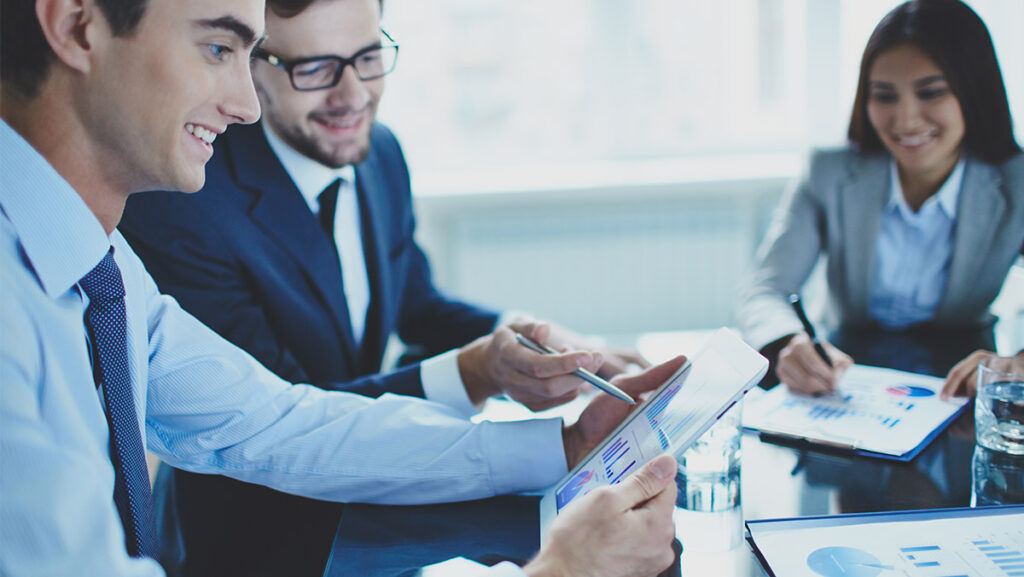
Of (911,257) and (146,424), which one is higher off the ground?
(146,424)

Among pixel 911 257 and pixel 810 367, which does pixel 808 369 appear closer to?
pixel 810 367

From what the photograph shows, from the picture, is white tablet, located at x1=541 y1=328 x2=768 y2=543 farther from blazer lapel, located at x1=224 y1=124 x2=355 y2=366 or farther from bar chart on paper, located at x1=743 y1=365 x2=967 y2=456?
blazer lapel, located at x1=224 y1=124 x2=355 y2=366

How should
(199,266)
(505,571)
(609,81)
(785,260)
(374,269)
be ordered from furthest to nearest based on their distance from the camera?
1. (609,81)
2. (785,260)
3. (374,269)
4. (199,266)
5. (505,571)

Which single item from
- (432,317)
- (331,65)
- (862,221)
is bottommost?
(432,317)

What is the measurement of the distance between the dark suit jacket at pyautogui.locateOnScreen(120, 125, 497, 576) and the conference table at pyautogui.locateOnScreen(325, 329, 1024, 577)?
0.13 metres

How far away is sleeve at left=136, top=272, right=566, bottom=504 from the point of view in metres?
1.09

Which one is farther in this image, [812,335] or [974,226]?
[974,226]

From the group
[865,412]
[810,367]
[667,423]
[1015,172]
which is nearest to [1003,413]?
[865,412]

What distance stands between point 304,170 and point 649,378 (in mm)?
872

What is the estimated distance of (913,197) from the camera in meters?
2.08

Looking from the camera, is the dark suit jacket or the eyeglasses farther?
the eyeglasses

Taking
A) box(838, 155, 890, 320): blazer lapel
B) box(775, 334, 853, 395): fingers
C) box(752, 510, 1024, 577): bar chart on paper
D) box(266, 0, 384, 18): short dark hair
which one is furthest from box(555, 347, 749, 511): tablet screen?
box(838, 155, 890, 320): blazer lapel

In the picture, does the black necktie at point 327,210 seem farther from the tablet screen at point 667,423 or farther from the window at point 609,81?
the window at point 609,81

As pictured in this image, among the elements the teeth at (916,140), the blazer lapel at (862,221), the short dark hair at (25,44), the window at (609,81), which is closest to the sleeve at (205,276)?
the short dark hair at (25,44)
